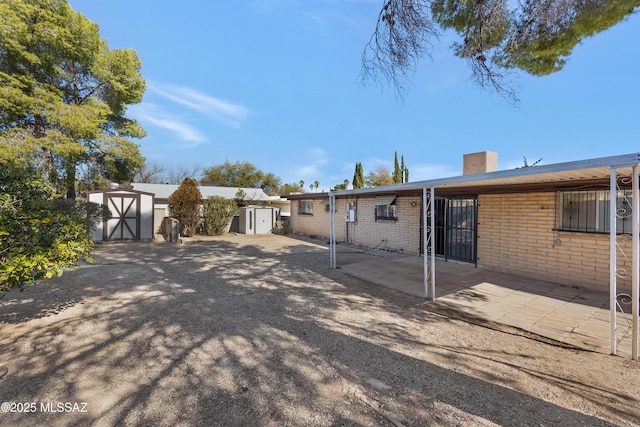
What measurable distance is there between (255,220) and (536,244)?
14.8m

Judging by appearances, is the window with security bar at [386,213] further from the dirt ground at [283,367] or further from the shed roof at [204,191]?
the shed roof at [204,191]

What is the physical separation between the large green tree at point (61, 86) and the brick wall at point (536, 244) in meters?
15.6

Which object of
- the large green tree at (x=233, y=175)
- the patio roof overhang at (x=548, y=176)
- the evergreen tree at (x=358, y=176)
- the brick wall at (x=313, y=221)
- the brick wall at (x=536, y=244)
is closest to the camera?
the patio roof overhang at (x=548, y=176)

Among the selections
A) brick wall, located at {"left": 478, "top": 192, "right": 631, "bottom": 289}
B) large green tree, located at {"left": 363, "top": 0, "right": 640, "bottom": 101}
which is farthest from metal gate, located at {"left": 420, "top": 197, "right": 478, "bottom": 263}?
large green tree, located at {"left": 363, "top": 0, "right": 640, "bottom": 101}

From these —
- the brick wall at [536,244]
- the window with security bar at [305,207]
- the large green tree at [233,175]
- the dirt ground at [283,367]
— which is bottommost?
the dirt ground at [283,367]

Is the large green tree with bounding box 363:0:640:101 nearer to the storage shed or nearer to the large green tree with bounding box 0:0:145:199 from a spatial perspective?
the large green tree with bounding box 0:0:145:199

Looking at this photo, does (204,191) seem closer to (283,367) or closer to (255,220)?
(255,220)

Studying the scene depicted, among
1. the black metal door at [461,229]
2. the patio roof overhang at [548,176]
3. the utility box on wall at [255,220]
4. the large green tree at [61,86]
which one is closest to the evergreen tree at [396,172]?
the utility box on wall at [255,220]

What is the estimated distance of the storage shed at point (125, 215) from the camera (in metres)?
13.1

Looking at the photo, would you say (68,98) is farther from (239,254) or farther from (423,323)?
(423,323)

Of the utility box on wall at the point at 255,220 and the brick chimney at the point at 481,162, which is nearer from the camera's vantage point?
the brick chimney at the point at 481,162

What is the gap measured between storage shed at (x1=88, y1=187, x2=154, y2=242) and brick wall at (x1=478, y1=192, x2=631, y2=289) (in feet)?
49.9

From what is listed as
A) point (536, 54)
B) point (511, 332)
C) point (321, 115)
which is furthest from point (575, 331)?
point (321, 115)

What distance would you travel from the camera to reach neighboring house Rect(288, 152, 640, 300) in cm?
484
